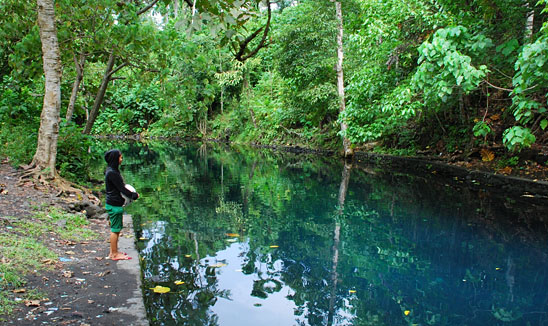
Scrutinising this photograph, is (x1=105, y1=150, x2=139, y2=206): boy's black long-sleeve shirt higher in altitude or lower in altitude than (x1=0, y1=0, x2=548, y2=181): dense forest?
lower

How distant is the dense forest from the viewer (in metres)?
7.21

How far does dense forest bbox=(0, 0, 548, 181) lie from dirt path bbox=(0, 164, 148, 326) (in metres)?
2.49

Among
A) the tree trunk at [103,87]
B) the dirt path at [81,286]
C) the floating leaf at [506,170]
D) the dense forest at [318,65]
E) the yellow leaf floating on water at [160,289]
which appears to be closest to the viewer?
the dirt path at [81,286]

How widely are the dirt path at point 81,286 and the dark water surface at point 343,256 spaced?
1.28 feet

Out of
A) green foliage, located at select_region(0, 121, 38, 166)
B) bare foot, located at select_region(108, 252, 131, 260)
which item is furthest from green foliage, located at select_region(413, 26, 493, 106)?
green foliage, located at select_region(0, 121, 38, 166)

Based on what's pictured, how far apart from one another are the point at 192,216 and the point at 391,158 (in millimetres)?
12198

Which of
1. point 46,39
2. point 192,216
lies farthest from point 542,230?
point 46,39

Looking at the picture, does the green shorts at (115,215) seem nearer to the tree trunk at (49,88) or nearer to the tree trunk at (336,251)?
the tree trunk at (336,251)

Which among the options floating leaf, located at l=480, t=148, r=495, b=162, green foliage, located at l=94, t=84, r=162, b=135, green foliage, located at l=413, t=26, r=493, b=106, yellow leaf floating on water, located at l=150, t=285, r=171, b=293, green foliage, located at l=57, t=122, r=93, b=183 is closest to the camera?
yellow leaf floating on water, located at l=150, t=285, r=171, b=293

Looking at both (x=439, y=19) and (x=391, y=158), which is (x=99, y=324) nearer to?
(x=439, y=19)

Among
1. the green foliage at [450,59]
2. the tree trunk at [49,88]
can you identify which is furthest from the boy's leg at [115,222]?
the green foliage at [450,59]

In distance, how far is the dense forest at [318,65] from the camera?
7.21 m

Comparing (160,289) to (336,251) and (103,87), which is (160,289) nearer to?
(336,251)

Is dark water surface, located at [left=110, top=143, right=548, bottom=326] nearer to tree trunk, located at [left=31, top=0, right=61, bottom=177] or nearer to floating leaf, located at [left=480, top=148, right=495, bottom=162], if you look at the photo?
floating leaf, located at [left=480, top=148, right=495, bottom=162]
